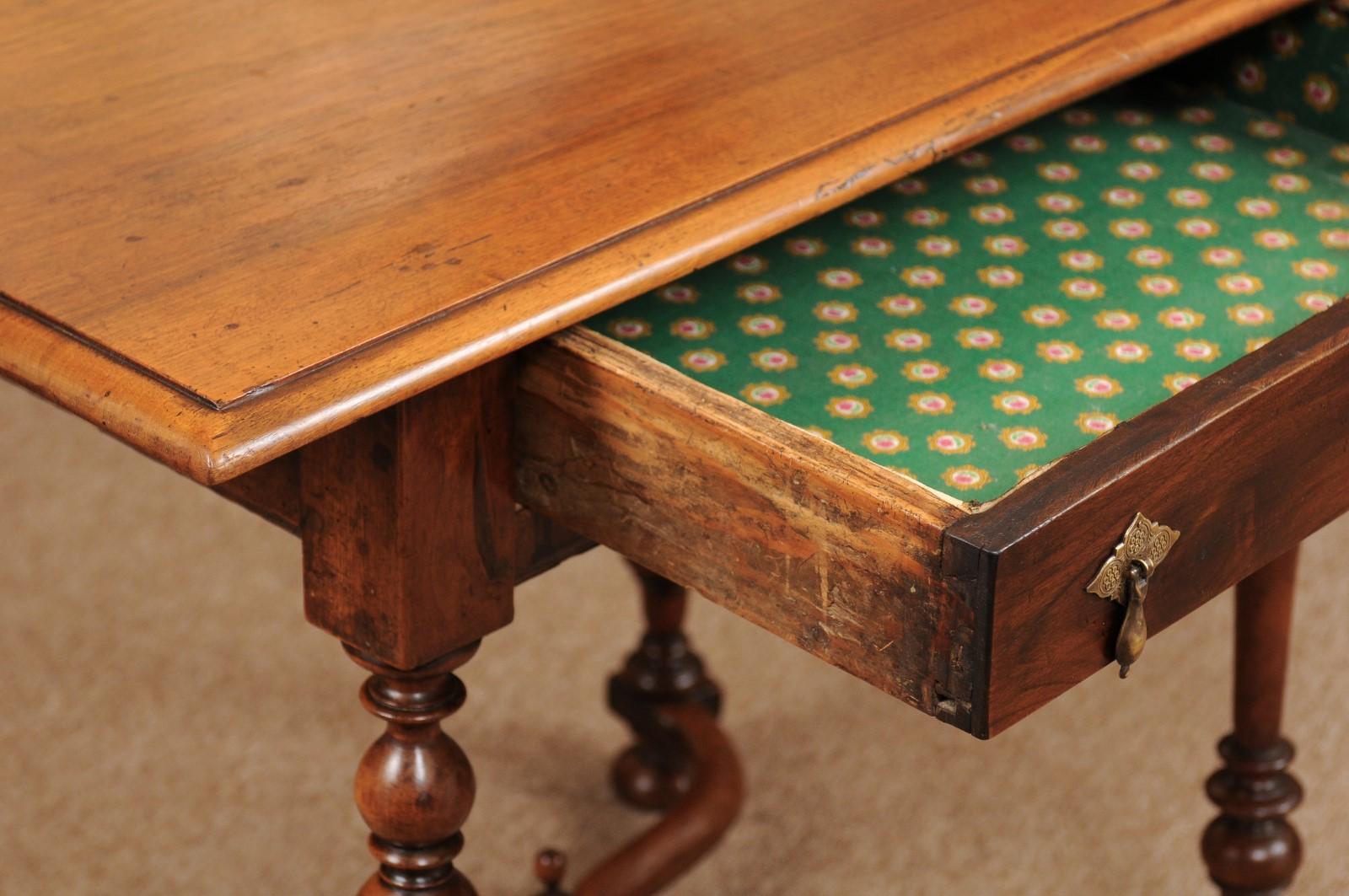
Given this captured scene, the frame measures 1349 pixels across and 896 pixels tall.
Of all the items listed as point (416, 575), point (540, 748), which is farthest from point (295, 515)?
point (540, 748)

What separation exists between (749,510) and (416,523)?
0.14 metres

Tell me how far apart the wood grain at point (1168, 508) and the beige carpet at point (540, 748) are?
65cm

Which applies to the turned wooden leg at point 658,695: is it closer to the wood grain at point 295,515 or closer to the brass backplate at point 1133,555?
the wood grain at point 295,515

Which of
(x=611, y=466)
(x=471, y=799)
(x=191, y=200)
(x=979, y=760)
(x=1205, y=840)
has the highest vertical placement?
(x=191, y=200)

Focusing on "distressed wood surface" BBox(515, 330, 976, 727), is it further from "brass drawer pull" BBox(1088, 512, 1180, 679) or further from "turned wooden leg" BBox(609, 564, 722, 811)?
"turned wooden leg" BBox(609, 564, 722, 811)

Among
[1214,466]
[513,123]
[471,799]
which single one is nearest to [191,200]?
[513,123]

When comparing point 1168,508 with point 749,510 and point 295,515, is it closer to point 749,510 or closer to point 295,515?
point 749,510

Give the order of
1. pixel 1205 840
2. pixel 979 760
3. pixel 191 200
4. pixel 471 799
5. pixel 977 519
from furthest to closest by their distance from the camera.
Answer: pixel 979 760 < pixel 1205 840 < pixel 471 799 < pixel 191 200 < pixel 977 519

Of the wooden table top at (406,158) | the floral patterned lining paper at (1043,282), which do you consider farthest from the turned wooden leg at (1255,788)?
the wooden table top at (406,158)

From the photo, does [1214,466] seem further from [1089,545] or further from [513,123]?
[513,123]

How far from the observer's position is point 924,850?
1466 millimetres

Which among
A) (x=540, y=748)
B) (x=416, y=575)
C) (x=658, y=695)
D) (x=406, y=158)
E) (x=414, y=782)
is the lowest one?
(x=540, y=748)

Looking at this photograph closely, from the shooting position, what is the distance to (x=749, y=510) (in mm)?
776

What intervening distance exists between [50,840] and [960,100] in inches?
35.2
